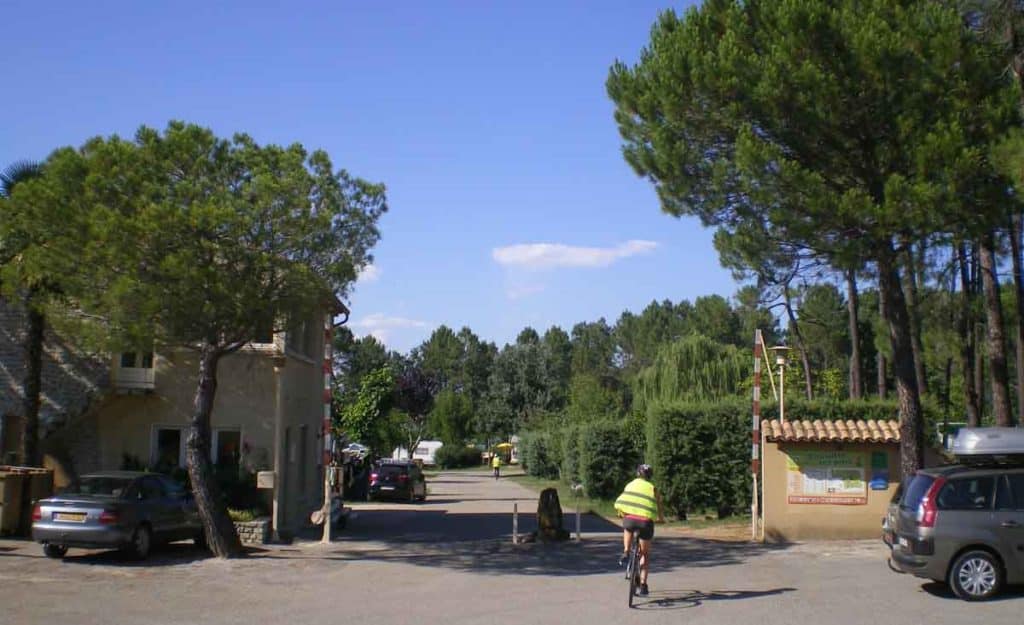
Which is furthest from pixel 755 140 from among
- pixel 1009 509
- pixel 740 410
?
pixel 740 410

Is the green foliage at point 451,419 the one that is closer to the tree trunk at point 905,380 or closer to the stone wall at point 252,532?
the stone wall at point 252,532

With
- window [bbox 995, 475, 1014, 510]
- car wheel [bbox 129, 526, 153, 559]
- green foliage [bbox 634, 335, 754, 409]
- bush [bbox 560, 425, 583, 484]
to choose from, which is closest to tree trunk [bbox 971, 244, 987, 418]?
window [bbox 995, 475, 1014, 510]

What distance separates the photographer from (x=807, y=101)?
696 inches

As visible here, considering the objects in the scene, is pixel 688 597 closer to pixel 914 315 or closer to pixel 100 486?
pixel 100 486

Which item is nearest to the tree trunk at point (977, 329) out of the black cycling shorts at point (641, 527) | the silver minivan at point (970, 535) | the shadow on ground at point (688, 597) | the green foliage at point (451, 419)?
the silver minivan at point (970, 535)

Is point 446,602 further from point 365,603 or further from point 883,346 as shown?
point 883,346

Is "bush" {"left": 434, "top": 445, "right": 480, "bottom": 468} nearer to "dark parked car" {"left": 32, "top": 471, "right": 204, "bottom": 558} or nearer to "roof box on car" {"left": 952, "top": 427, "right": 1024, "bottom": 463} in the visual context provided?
"dark parked car" {"left": 32, "top": 471, "right": 204, "bottom": 558}

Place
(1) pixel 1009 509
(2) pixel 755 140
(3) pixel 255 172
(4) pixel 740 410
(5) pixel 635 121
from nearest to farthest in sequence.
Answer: (1) pixel 1009 509 < (3) pixel 255 172 < (2) pixel 755 140 < (5) pixel 635 121 < (4) pixel 740 410

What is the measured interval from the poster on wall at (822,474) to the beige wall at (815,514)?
0.36 ft

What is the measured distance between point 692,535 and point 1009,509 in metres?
10.4

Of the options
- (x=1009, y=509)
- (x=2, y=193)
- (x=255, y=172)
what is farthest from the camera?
(x=2, y=193)

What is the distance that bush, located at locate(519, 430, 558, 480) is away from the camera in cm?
5653

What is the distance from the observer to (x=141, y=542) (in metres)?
16.2

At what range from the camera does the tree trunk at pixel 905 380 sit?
19312mm
